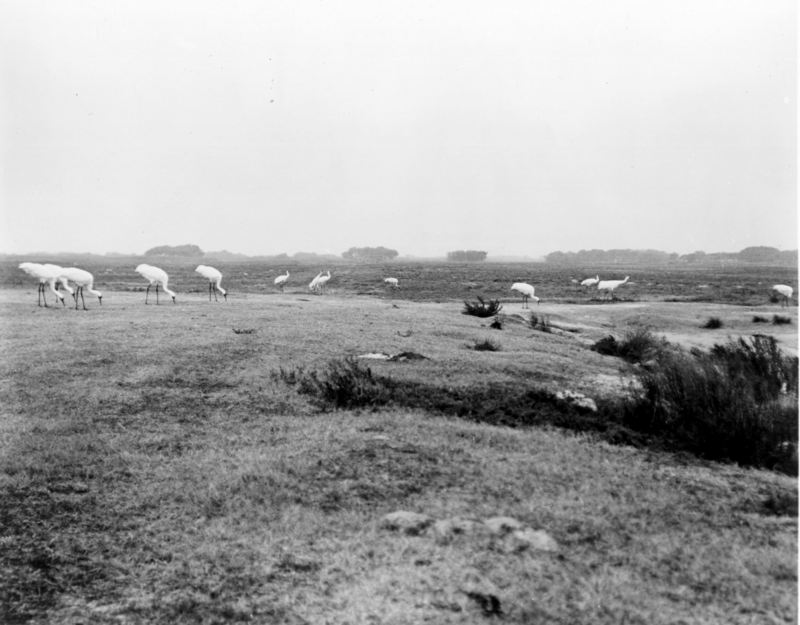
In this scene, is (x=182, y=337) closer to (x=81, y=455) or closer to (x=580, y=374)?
(x=81, y=455)

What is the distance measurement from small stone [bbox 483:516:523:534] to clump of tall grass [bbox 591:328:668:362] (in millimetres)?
9423

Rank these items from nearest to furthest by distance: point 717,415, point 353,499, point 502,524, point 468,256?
point 502,524 < point 353,499 < point 717,415 < point 468,256

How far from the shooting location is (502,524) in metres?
5.60

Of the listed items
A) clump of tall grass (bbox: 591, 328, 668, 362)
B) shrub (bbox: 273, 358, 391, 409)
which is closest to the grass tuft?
clump of tall grass (bbox: 591, 328, 668, 362)

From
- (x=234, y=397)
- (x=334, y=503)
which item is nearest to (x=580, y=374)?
(x=234, y=397)

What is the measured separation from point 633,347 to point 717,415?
7209mm

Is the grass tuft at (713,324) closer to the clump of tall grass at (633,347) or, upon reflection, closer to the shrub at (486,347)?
the clump of tall grass at (633,347)

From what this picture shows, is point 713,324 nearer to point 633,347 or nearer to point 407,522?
point 633,347

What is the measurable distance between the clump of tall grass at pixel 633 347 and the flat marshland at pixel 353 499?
3.65 m

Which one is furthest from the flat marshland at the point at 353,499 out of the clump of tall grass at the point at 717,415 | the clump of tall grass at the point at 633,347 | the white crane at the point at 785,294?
the white crane at the point at 785,294

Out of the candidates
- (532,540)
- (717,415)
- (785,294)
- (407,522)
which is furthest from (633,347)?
(785,294)

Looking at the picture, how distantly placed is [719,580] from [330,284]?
135 ft

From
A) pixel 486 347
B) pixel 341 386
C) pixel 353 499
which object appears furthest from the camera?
pixel 486 347

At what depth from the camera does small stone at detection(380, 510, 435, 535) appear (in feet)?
18.3
